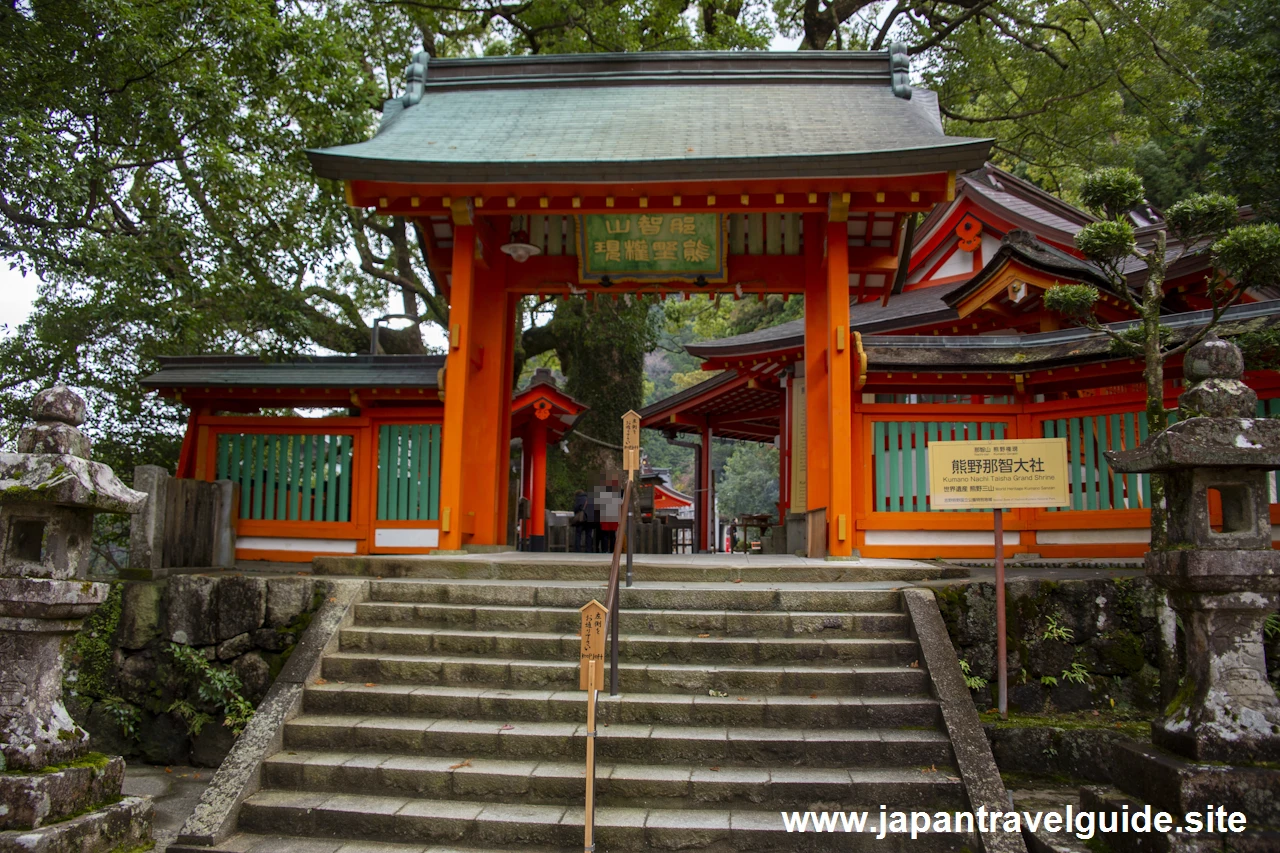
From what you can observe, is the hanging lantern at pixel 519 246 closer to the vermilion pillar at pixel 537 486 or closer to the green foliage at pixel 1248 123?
the green foliage at pixel 1248 123

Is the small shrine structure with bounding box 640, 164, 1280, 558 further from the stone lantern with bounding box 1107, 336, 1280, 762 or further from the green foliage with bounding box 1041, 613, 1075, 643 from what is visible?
the stone lantern with bounding box 1107, 336, 1280, 762

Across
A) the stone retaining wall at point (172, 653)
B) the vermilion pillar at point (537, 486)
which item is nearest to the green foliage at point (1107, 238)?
the stone retaining wall at point (172, 653)

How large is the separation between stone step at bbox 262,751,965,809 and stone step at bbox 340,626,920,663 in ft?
2.95

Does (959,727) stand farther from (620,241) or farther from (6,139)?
(6,139)

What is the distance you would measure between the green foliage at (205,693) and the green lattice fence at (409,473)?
9.37ft

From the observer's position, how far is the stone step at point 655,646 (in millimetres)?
5359

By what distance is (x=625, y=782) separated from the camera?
4.43m

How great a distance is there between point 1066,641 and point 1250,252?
293 centimetres

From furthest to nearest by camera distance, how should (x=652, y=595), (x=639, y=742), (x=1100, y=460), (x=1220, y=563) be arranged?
(x=1100, y=460) → (x=652, y=595) → (x=639, y=742) → (x=1220, y=563)

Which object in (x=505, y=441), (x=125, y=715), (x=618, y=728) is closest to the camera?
(x=618, y=728)

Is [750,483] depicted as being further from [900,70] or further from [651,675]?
[651,675]

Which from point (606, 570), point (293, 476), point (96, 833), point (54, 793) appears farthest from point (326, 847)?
point (293, 476)

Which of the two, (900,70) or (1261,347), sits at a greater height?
(900,70)

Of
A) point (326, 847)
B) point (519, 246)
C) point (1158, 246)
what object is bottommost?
point (326, 847)
